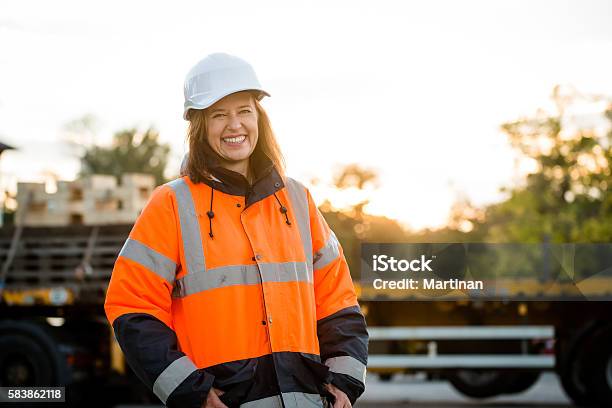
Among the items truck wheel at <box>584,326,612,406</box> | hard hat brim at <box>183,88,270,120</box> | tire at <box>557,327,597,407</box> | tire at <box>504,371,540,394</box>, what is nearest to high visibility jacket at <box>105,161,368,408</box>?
hard hat brim at <box>183,88,270,120</box>

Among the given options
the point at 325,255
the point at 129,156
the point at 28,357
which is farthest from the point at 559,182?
the point at 325,255

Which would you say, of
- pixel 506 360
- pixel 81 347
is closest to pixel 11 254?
pixel 81 347

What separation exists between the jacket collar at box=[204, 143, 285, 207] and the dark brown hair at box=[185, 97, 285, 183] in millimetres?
21

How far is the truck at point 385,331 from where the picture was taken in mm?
10570

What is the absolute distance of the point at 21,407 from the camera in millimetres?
10367

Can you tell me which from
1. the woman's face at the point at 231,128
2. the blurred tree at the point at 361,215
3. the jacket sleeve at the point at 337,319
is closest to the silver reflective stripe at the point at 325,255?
the jacket sleeve at the point at 337,319

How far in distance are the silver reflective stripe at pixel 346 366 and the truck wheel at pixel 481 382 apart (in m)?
8.82

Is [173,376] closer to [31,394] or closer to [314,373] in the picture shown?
[314,373]

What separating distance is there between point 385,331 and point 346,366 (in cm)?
849

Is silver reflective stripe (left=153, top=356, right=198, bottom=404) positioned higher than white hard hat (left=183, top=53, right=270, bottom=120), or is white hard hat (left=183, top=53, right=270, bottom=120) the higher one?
white hard hat (left=183, top=53, right=270, bottom=120)

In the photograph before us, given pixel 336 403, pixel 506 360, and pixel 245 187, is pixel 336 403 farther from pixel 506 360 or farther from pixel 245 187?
pixel 506 360

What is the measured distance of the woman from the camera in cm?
332

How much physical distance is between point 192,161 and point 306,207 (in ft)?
1.40

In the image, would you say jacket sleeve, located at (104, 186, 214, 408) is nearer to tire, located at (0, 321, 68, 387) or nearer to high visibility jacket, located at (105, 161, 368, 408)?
high visibility jacket, located at (105, 161, 368, 408)
